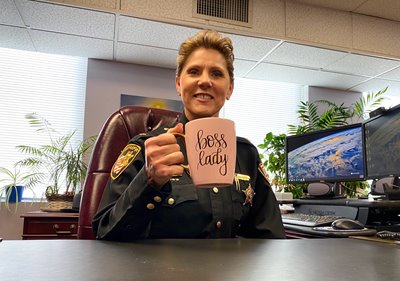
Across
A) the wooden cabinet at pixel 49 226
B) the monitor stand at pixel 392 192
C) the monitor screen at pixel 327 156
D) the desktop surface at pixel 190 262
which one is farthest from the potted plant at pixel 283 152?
the desktop surface at pixel 190 262

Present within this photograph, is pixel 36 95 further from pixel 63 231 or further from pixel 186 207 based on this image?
pixel 186 207

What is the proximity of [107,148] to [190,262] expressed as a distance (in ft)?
2.62

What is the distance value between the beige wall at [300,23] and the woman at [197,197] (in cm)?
177

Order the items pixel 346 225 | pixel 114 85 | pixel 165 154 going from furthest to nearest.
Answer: pixel 114 85 → pixel 346 225 → pixel 165 154

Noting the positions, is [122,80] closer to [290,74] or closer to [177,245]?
[290,74]

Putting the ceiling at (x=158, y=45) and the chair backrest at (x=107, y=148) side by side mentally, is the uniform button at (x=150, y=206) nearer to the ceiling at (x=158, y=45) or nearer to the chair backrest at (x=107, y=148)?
the chair backrest at (x=107, y=148)

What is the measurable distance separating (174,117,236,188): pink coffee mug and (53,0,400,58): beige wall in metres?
2.27

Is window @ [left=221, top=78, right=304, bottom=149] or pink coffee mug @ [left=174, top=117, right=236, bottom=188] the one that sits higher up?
window @ [left=221, top=78, right=304, bottom=149]

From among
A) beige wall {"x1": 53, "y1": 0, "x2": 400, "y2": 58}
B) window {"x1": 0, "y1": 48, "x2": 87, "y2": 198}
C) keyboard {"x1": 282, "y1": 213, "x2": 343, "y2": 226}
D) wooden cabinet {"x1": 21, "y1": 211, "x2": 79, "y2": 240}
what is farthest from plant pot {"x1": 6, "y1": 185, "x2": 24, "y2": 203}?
keyboard {"x1": 282, "y1": 213, "x2": 343, "y2": 226}

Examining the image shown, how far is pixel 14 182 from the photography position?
2881 mm

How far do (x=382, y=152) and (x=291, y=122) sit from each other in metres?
2.62

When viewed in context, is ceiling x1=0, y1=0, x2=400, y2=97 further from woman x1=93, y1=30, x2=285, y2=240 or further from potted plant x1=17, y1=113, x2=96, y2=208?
woman x1=93, y1=30, x2=285, y2=240

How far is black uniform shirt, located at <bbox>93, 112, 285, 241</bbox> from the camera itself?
0.71m

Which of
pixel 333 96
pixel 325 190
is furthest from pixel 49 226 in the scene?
pixel 333 96
